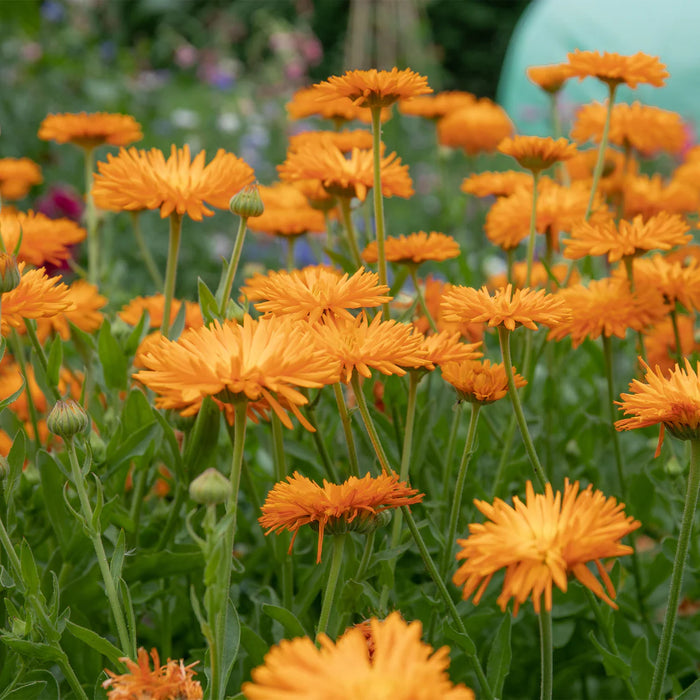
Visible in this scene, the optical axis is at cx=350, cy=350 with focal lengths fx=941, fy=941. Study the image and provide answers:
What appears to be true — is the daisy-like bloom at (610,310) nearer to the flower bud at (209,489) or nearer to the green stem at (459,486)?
the green stem at (459,486)

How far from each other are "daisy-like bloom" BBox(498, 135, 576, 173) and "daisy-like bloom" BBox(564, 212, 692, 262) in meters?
0.10

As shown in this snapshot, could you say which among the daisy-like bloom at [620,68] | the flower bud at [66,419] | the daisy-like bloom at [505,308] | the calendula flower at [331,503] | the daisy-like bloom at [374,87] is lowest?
the calendula flower at [331,503]

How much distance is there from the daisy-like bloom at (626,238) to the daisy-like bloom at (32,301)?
0.55 metres

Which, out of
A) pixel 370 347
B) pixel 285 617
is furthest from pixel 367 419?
pixel 285 617

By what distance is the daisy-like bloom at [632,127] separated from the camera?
4.73ft

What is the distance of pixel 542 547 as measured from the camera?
576 millimetres

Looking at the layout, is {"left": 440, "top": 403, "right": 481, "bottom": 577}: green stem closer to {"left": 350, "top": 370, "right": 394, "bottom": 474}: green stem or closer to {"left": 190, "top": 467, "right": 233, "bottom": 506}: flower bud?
{"left": 350, "top": 370, "right": 394, "bottom": 474}: green stem

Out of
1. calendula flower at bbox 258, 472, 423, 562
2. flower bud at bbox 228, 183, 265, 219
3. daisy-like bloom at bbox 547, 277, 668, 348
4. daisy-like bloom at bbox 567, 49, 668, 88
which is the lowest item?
calendula flower at bbox 258, 472, 423, 562

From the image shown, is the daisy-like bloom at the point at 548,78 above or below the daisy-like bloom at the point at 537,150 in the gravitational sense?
above

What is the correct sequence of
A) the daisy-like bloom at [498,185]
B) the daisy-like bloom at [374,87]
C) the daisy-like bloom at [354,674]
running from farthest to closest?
the daisy-like bloom at [498,185] < the daisy-like bloom at [374,87] < the daisy-like bloom at [354,674]

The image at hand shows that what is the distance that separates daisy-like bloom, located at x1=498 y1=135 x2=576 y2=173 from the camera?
1117 millimetres

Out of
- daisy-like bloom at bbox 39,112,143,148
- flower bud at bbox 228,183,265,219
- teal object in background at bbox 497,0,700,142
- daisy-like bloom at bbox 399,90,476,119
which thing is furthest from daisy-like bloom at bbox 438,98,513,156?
teal object in background at bbox 497,0,700,142

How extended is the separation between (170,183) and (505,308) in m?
0.40

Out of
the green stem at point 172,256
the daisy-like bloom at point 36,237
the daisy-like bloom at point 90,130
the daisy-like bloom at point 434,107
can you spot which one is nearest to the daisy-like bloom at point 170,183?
the green stem at point 172,256
